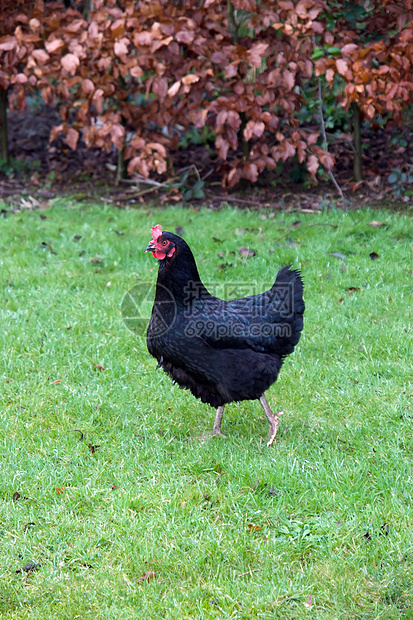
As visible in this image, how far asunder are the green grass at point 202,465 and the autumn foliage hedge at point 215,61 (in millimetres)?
2122

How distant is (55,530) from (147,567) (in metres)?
0.55

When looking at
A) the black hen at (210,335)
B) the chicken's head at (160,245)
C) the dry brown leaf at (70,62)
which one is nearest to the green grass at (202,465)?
the black hen at (210,335)

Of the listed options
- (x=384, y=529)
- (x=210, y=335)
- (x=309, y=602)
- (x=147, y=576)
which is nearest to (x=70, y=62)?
(x=210, y=335)

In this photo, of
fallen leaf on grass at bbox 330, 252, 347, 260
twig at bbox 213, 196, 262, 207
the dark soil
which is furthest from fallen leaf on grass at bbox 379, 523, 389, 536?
twig at bbox 213, 196, 262, 207

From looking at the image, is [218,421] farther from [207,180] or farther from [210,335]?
[207,180]

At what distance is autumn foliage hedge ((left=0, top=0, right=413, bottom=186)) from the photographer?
7309mm

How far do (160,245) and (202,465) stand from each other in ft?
4.41

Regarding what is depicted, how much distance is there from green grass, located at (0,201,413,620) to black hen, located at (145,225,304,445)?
1.31 ft

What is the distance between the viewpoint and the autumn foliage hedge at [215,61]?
7.31 meters

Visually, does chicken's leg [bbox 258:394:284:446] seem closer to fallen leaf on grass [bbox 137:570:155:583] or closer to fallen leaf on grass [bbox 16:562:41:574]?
fallen leaf on grass [bbox 137:570:155:583]

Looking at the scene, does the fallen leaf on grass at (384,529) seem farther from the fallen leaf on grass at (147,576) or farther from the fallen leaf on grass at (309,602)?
the fallen leaf on grass at (147,576)

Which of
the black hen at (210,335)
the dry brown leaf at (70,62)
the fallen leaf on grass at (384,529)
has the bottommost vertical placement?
the fallen leaf on grass at (384,529)

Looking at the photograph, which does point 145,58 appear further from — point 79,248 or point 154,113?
point 79,248

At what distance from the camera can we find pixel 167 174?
9.13 metres
